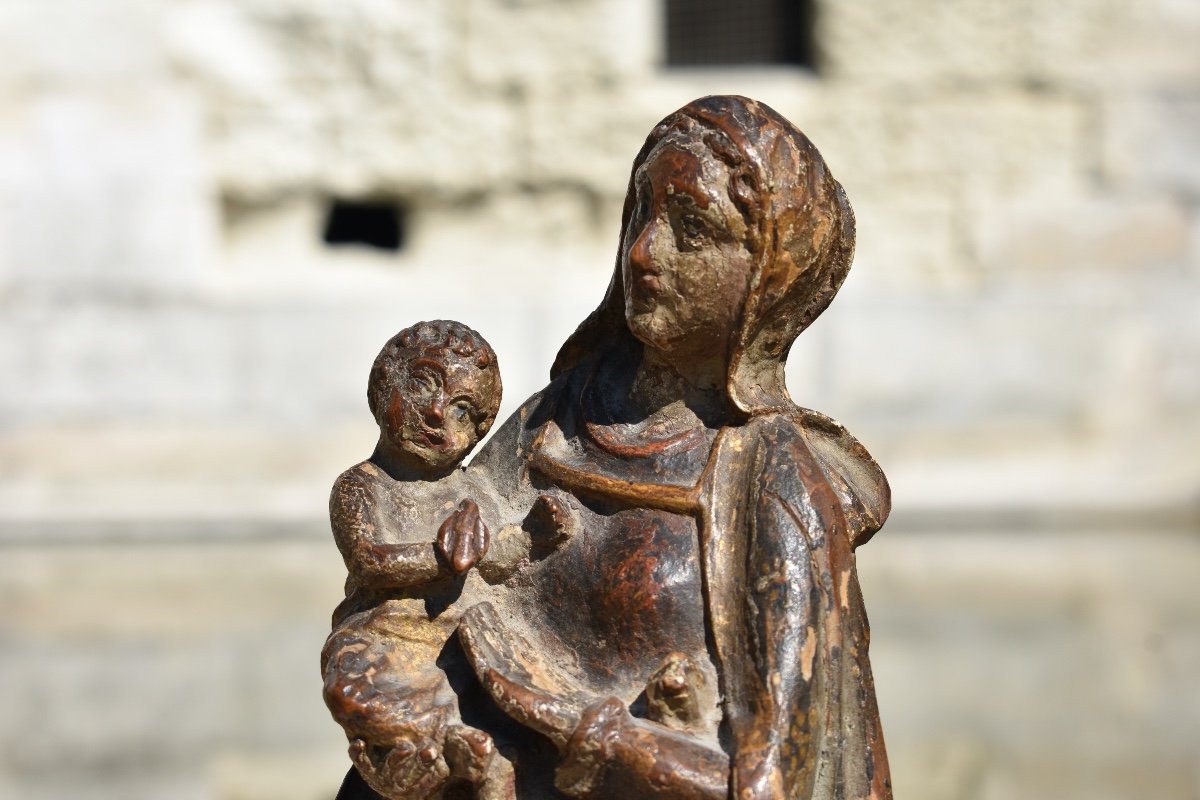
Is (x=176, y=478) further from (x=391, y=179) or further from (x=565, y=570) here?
(x=565, y=570)

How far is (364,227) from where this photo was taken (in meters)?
9.22

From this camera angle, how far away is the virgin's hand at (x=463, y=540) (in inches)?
96.3

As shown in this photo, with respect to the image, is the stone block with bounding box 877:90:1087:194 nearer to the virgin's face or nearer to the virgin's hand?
the virgin's face

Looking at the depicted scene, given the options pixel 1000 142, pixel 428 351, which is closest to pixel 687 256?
pixel 428 351

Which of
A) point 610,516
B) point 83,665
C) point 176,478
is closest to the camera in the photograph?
point 610,516

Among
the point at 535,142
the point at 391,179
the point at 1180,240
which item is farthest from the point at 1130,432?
the point at 391,179

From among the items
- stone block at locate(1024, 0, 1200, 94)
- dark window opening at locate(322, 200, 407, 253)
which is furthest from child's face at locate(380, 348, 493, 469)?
stone block at locate(1024, 0, 1200, 94)

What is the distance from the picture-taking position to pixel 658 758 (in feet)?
7.34

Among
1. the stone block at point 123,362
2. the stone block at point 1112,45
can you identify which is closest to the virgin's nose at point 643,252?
the stone block at point 123,362

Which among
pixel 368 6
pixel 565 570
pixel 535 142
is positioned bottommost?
pixel 565 570

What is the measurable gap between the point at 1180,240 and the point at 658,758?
722 cm

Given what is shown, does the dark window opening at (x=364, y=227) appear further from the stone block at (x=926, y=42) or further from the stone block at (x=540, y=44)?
the stone block at (x=926, y=42)

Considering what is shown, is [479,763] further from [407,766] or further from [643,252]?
[643,252]

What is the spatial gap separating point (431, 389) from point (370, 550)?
26 centimetres
